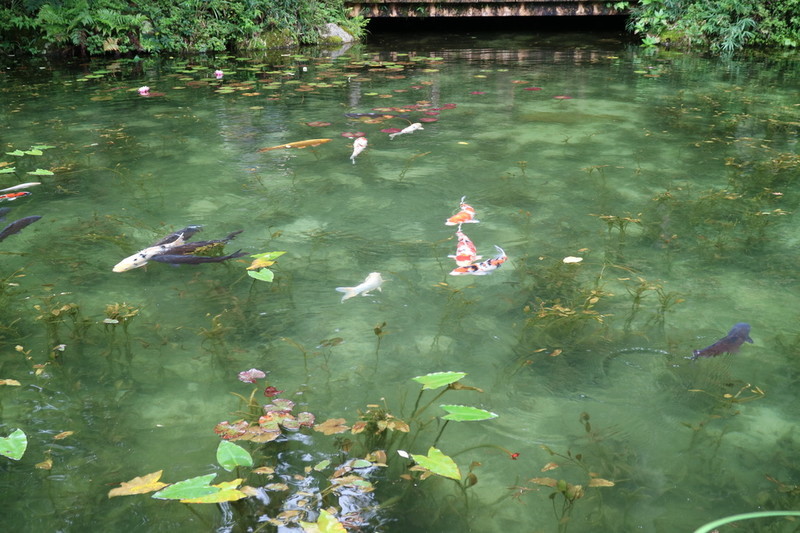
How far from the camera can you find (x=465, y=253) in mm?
2465

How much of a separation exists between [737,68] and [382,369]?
21.9 feet

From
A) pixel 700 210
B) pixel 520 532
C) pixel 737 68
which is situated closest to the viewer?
pixel 520 532

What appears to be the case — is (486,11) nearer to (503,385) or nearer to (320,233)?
(320,233)

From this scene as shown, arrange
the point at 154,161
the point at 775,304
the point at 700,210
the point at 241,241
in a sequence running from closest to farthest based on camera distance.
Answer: the point at 775,304
the point at 241,241
the point at 700,210
the point at 154,161

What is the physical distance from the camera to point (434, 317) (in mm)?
2094

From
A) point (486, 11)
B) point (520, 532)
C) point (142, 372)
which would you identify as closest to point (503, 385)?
point (520, 532)

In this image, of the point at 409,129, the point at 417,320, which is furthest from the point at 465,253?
the point at 409,129

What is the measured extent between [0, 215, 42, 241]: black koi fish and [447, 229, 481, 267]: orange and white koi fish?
195 cm

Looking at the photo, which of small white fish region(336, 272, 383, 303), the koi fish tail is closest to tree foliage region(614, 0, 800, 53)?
small white fish region(336, 272, 383, 303)

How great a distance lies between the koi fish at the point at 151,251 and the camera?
238cm

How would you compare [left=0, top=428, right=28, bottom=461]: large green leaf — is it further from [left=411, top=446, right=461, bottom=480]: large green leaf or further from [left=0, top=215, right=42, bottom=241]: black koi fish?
[left=0, top=215, right=42, bottom=241]: black koi fish

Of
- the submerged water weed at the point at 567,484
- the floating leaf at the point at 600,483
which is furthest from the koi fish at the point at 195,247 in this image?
the floating leaf at the point at 600,483

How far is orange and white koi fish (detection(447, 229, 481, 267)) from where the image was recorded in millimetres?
2430

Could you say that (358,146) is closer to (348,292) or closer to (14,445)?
(348,292)
